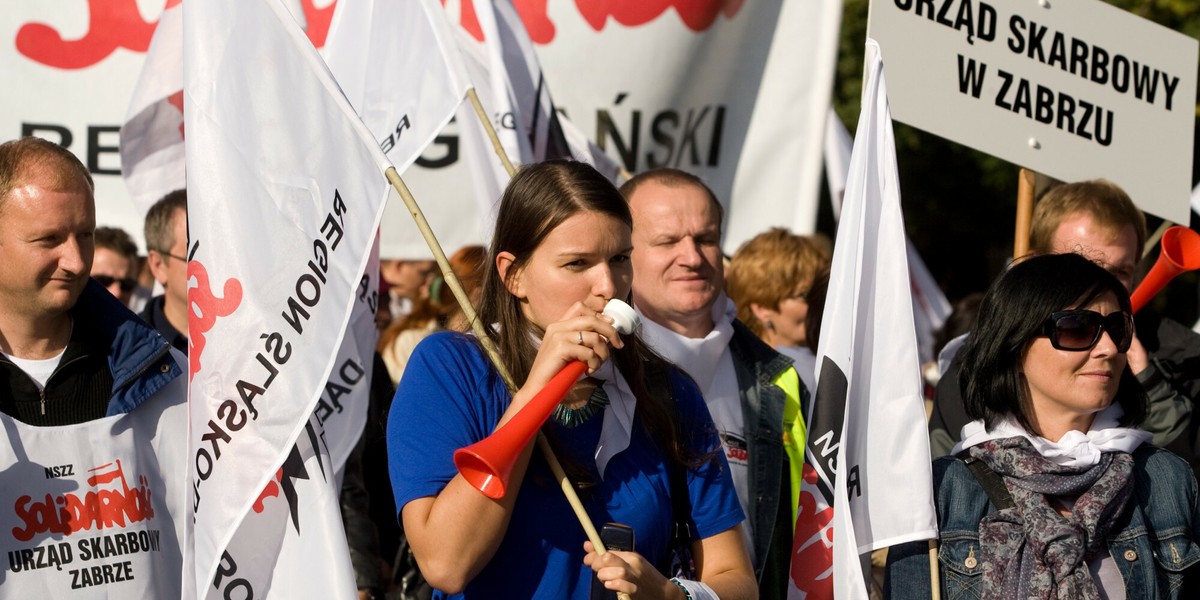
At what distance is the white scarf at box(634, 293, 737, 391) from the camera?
12.3 feet

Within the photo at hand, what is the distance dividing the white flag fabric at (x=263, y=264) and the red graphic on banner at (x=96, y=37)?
320cm

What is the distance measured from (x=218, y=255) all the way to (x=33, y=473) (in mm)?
577

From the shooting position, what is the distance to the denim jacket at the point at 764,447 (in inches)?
145

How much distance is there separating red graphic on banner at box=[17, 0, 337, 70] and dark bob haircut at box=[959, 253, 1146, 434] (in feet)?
12.8

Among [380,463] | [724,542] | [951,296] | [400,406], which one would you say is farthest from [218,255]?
[951,296]

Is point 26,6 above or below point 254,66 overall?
above

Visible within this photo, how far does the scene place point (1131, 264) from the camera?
419 centimetres

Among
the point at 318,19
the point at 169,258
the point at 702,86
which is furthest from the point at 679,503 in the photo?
the point at 318,19

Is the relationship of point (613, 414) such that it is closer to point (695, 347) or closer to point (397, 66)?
point (695, 347)

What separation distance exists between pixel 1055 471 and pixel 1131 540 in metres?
0.20

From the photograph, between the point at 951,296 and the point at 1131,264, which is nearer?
the point at 1131,264

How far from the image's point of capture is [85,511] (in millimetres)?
3070

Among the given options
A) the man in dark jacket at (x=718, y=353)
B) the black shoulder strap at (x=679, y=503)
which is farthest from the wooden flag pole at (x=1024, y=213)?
the black shoulder strap at (x=679, y=503)

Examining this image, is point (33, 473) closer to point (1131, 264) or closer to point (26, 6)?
point (1131, 264)
